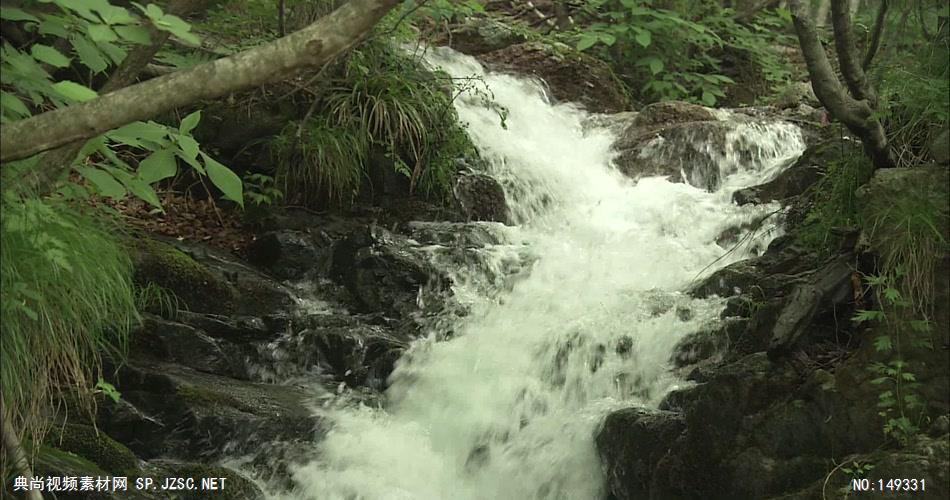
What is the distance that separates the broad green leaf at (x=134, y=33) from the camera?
2691 mm

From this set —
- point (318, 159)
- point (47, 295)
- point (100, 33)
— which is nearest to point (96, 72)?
point (100, 33)

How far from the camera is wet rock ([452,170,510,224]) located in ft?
24.5

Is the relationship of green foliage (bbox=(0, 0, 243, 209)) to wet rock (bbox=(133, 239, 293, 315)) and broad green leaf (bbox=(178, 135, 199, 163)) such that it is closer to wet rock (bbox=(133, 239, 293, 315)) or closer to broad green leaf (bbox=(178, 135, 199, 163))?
broad green leaf (bbox=(178, 135, 199, 163))

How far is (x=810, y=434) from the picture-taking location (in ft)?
12.5

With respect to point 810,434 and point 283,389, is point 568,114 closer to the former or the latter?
point 283,389

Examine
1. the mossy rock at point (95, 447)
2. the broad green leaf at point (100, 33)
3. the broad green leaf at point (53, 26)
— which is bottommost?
the mossy rock at point (95, 447)

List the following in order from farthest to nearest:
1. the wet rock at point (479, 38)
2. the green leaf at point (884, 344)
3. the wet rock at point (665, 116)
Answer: the wet rock at point (479, 38) → the wet rock at point (665, 116) → the green leaf at point (884, 344)

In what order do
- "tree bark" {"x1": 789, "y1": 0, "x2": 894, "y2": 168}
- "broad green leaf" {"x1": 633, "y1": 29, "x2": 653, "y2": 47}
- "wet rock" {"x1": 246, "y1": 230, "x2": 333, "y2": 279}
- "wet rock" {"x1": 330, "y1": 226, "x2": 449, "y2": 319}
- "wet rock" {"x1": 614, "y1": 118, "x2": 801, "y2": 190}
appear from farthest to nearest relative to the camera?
"broad green leaf" {"x1": 633, "y1": 29, "x2": 653, "y2": 47} → "wet rock" {"x1": 614, "y1": 118, "x2": 801, "y2": 190} → "wet rock" {"x1": 246, "y1": 230, "x2": 333, "y2": 279} → "wet rock" {"x1": 330, "y1": 226, "x2": 449, "y2": 319} → "tree bark" {"x1": 789, "y1": 0, "x2": 894, "y2": 168}

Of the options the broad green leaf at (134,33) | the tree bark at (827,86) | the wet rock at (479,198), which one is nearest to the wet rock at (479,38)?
the wet rock at (479,198)

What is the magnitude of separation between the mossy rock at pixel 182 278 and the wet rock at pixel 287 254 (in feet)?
1.89

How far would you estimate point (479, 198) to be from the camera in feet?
24.7

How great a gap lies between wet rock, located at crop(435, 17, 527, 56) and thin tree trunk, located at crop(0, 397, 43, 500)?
8.07 metres

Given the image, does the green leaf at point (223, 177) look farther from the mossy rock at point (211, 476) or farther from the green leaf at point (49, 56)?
the mossy rock at point (211, 476)

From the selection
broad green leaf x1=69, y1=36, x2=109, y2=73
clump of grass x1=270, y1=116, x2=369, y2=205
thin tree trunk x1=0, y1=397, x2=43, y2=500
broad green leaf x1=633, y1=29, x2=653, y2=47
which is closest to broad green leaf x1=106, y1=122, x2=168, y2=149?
broad green leaf x1=69, y1=36, x2=109, y2=73
